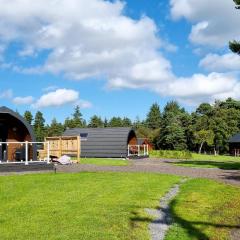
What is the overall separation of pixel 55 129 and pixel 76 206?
91.5 m

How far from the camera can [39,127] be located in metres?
103

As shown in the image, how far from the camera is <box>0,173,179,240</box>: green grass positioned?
792cm

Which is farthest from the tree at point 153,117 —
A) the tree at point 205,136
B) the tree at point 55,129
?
the tree at point 205,136

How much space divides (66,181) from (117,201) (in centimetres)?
415

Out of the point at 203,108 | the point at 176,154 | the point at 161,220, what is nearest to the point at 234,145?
the point at 203,108

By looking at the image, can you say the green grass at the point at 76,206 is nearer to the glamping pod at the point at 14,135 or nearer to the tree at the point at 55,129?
the glamping pod at the point at 14,135

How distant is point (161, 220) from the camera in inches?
366

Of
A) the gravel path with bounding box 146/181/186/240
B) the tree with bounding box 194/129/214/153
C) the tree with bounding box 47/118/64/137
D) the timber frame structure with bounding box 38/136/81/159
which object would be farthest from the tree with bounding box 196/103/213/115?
the gravel path with bounding box 146/181/186/240

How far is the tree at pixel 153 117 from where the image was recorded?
12254 cm

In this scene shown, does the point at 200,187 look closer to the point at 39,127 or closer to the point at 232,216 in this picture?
the point at 232,216

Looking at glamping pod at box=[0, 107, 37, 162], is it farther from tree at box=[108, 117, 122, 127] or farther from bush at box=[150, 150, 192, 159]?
tree at box=[108, 117, 122, 127]

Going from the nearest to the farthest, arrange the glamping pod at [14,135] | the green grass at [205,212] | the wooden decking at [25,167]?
1. the green grass at [205,212]
2. the wooden decking at [25,167]
3. the glamping pod at [14,135]

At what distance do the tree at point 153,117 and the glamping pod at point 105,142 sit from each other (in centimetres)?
8217

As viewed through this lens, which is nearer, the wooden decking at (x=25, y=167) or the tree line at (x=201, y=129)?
the wooden decking at (x=25, y=167)
